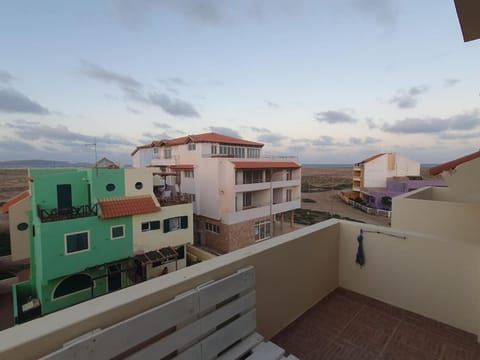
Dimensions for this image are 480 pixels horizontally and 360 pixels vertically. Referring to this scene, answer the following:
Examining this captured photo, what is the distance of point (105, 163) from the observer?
40.8 ft

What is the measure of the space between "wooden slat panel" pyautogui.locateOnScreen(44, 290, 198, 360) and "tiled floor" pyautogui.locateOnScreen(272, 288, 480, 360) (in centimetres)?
164

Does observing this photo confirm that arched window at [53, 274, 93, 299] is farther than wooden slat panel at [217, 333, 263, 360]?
Yes

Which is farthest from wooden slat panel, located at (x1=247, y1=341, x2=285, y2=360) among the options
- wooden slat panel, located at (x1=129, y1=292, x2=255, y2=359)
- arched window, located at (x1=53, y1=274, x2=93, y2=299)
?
arched window, located at (x1=53, y1=274, x2=93, y2=299)

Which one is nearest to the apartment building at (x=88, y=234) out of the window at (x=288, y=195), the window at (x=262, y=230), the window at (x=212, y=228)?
the window at (x=212, y=228)

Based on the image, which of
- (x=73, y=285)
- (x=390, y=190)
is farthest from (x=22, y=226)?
(x=390, y=190)

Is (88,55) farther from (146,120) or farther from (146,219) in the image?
(146,120)

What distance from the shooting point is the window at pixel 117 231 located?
1119 cm

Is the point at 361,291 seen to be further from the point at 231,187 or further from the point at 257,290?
the point at 231,187

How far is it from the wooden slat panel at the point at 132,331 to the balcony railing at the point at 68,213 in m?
11.1

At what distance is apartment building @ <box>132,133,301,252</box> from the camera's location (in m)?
17.0

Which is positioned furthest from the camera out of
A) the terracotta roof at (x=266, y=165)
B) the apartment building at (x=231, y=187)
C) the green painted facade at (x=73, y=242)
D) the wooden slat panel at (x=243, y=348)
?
the apartment building at (x=231, y=187)

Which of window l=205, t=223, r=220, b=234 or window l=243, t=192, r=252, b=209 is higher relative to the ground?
window l=243, t=192, r=252, b=209

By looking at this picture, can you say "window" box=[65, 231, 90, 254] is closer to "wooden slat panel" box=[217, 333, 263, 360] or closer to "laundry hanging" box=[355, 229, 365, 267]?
"wooden slat panel" box=[217, 333, 263, 360]

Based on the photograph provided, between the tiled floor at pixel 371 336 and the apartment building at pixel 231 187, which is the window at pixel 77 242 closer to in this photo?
the apartment building at pixel 231 187
